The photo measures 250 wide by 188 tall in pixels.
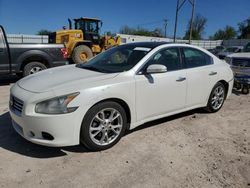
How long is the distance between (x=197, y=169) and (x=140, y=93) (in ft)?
4.47

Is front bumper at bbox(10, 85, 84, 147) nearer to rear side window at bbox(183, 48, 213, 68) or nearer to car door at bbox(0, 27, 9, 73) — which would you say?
rear side window at bbox(183, 48, 213, 68)

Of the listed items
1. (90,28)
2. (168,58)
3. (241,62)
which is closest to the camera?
(168,58)

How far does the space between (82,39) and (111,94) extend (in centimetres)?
1148

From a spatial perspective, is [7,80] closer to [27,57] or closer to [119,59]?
[27,57]

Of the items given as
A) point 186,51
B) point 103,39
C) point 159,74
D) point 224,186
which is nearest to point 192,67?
point 186,51

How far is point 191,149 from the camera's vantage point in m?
3.78

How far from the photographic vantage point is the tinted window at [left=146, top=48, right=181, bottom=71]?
425 cm

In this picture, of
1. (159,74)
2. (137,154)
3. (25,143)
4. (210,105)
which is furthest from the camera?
(210,105)

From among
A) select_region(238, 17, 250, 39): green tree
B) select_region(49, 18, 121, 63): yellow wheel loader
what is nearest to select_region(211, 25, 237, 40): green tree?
select_region(238, 17, 250, 39): green tree

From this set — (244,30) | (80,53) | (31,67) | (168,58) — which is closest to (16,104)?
(168,58)

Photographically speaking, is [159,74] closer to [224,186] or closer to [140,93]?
[140,93]

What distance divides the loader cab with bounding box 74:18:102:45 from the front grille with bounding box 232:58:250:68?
911cm

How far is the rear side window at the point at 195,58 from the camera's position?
4.73 meters

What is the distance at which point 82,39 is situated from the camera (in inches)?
564
